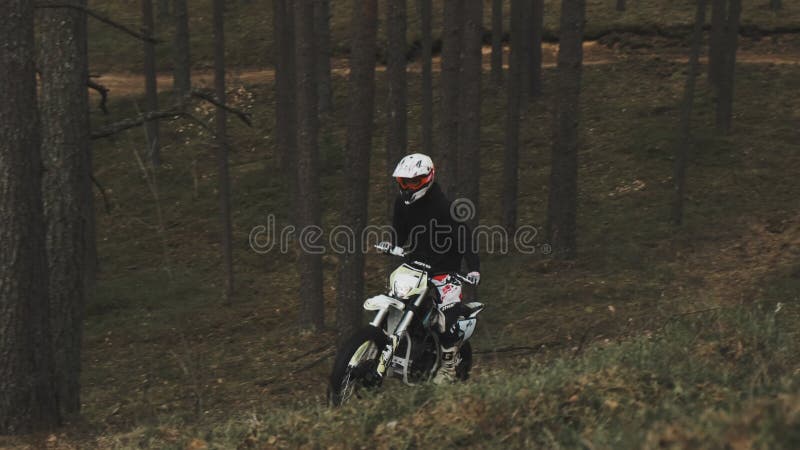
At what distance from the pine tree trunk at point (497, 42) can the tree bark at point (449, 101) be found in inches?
490

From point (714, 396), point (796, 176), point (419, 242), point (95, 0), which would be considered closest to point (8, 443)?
point (419, 242)

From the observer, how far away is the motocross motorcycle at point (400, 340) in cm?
802

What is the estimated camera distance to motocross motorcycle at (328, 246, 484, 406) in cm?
802

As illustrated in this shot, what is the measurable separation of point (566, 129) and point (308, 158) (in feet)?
18.6

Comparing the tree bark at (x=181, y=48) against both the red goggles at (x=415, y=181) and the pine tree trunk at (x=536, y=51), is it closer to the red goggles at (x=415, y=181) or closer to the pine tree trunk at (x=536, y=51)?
the pine tree trunk at (x=536, y=51)

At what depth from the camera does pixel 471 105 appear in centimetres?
1903

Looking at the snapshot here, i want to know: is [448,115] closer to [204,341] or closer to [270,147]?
[204,341]

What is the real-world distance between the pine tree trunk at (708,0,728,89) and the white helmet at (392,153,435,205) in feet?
66.7

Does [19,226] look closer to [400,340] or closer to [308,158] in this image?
[400,340]

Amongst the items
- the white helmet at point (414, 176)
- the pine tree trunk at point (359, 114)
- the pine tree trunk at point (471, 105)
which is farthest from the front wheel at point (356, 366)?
the pine tree trunk at point (471, 105)

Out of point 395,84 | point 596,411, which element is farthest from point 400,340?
point 395,84

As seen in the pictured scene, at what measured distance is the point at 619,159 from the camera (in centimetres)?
2602

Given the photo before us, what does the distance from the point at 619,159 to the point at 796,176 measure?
5.16m

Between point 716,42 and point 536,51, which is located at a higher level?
point 716,42
